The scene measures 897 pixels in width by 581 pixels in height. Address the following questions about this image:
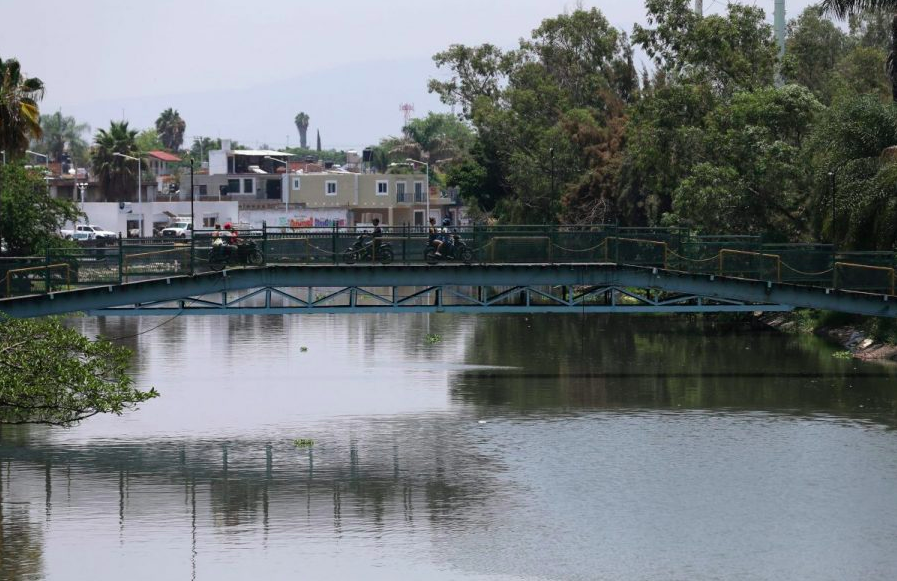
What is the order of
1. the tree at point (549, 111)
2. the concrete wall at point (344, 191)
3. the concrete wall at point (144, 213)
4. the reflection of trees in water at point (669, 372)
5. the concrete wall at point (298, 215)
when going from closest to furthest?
the reflection of trees in water at point (669, 372)
the tree at point (549, 111)
the concrete wall at point (144, 213)
the concrete wall at point (298, 215)
the concrete wall at point (344, 191)

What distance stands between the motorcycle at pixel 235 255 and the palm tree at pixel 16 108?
Answer: 13.3 m

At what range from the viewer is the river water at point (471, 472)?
1115 inches

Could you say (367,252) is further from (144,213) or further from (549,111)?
(144,213)

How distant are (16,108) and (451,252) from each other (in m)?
19.5

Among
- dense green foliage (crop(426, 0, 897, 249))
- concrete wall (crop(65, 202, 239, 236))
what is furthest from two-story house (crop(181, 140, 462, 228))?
dense green foliage (crop(426, 0, 897, 249))

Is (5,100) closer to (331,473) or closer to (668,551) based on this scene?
(331,473)

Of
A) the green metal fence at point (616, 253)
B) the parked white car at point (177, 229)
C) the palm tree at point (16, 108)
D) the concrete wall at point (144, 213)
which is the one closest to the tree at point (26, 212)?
the palm tree at point (16, 108)

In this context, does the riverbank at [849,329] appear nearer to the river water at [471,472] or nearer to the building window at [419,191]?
the river water at [471,472]

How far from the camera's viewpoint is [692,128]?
7181 cm

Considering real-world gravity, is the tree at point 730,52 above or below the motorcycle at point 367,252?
above

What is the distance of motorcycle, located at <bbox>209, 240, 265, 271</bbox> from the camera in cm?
5078

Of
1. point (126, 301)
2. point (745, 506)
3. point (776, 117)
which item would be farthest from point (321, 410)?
point (776, 117)

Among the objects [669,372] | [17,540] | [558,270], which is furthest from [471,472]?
[669,372]

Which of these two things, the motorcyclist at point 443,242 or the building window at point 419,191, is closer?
the motorcyclist at point 443,242
